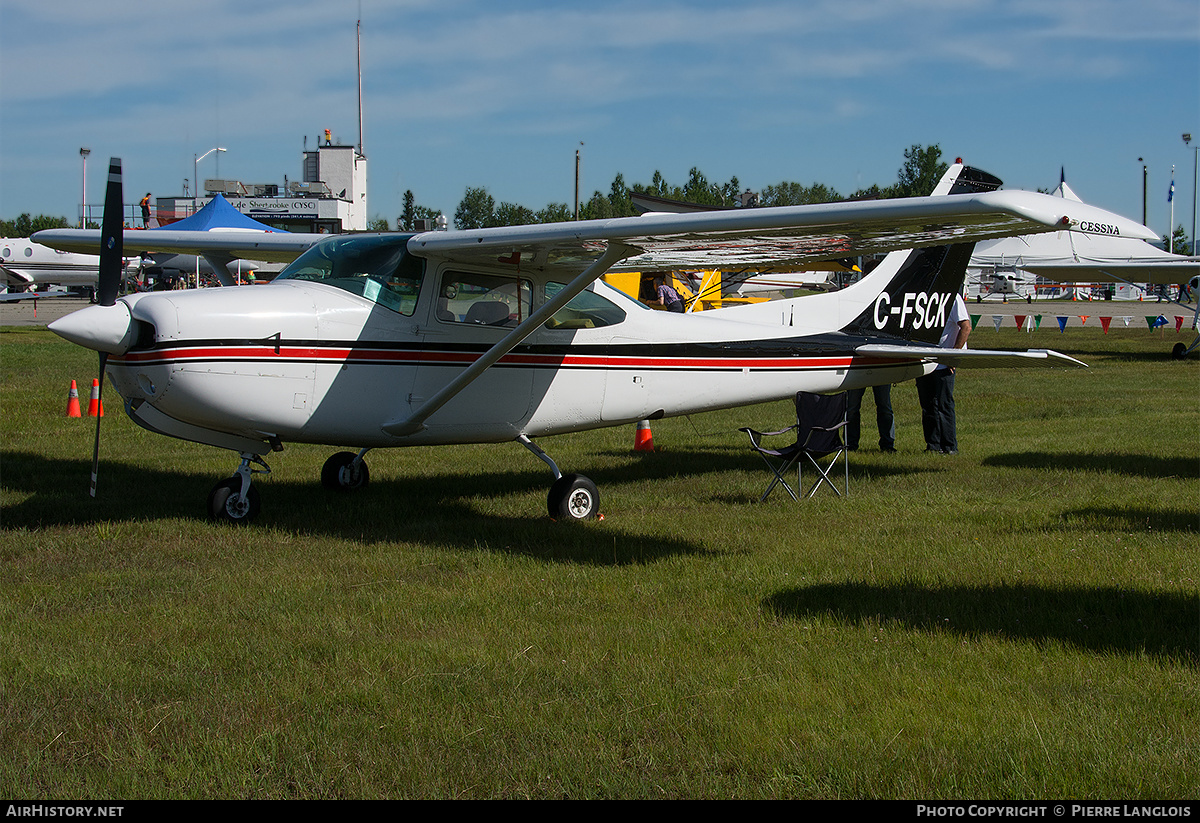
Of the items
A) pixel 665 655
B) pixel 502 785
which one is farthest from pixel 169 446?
pixel 502 785

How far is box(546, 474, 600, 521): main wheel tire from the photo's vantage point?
25.2 feet

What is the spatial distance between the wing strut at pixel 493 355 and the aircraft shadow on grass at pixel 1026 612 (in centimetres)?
247

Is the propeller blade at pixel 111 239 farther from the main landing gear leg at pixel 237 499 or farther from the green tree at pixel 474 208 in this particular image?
the green tree at pixel 474 208

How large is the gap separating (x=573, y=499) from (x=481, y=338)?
4.70ft

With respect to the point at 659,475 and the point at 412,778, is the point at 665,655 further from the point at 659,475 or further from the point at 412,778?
the point at 659,475

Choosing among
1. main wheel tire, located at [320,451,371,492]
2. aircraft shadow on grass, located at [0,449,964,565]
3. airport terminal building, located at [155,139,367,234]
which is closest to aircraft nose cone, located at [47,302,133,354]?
aircraft shadow on grass, located at [0,449,964,565]

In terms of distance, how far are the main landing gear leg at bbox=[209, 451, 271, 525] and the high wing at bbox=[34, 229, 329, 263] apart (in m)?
2.70

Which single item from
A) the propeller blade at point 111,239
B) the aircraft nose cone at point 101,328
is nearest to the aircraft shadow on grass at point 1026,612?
the aircraft nose cone at point 101,328

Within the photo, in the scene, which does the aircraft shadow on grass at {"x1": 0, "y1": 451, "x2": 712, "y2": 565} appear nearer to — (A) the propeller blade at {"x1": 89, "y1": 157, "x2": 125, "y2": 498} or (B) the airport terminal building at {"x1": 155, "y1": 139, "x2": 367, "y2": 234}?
(A) the propeller blade at {"x1": 89, "y1": 157, "x2": 125, "y2": 498}

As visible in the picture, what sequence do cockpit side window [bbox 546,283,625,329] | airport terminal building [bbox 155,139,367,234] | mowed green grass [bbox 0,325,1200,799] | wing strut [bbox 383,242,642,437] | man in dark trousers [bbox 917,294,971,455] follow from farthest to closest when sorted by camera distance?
1. airport terminal building [bbox 155,139,367,234]
2. man in dark trousers [bbox 917,294,971,455]
3. cockpit side window [bbox 546,283,625,329]
4. wing strut [bbox 383,242,642,437]
5. mowed green grass [bbox 0,325,1200,799]

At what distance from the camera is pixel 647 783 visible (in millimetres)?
3328

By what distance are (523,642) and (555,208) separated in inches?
4832

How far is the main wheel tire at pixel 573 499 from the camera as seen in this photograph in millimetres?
7691

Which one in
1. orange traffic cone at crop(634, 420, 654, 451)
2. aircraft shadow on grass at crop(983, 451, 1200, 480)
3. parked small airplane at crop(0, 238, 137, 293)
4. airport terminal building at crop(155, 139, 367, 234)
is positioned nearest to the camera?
aircraft shadow on grass at crop(983, 451, 1200, 480)
